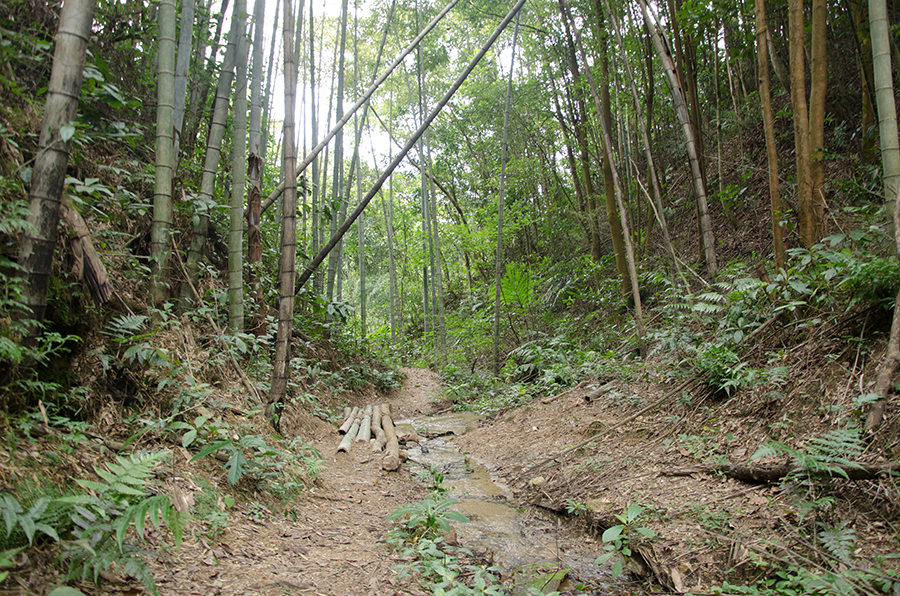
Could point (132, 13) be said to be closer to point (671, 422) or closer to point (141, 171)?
point (141, 171)

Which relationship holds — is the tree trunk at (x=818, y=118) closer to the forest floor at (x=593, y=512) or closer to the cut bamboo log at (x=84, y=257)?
the forest floor at (x=593, y=512)

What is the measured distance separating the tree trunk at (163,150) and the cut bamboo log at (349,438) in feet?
6.39

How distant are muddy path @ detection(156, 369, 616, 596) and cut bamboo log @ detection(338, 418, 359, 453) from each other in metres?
0.10

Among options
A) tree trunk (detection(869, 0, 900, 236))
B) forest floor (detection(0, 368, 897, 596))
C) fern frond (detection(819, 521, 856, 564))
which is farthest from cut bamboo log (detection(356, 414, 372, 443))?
tree trunk (detection(869, 0, 900, 236))

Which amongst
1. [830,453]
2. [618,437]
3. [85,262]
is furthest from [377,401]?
[830,453]

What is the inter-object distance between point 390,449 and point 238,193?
2573mm

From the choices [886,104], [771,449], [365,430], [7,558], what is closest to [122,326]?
[7,558]

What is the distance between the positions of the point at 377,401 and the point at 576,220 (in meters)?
5.69

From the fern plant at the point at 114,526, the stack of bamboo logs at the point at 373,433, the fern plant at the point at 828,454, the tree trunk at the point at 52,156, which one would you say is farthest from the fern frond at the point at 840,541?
the tree trunk at the point at 52,156

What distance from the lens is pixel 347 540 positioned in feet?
8.14

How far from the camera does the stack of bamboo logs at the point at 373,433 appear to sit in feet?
13.9

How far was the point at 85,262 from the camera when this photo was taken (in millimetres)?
2383

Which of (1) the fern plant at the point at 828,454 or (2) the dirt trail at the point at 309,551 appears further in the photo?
(1) the fern plant at the point at 828,454

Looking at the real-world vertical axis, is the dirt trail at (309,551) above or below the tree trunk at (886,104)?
below
